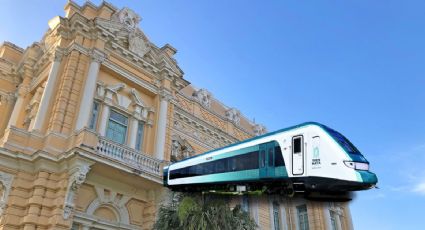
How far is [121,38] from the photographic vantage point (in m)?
18.2

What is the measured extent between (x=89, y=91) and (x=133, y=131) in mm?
2773

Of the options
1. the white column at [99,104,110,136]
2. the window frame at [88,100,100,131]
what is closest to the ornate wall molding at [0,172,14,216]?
the window frame at [88,100,100,131]

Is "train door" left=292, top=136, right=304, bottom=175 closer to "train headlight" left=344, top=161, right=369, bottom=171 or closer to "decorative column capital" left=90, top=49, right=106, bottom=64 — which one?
"train headlight" left=344, top=161, right=369, bottom=171

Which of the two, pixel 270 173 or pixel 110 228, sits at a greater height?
pixel 270 173

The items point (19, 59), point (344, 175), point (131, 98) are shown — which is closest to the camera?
point (344, 175)

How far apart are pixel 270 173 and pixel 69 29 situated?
11.5 meters

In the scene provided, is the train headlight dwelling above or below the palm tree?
above

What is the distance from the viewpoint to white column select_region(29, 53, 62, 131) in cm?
1458

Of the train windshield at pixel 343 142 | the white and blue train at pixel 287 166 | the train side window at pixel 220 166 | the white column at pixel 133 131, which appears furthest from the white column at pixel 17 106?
the train windshield at pixel 343 142

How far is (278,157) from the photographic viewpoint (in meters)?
11.2

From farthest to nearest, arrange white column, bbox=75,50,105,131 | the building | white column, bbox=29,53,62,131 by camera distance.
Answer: white column, bbox=75,50,105,131, white column, bbox=29,53,62,131, the building

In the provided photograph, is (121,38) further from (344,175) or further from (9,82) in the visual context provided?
(344,175)

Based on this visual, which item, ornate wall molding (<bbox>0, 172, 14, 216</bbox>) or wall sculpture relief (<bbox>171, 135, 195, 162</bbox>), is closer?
ornate wall molding (<bbox>0, 172, 14, 216</bbox>)

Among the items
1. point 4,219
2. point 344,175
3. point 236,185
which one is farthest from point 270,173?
point 4,219
